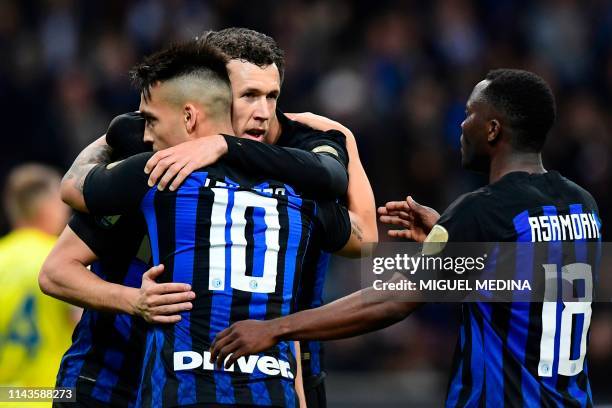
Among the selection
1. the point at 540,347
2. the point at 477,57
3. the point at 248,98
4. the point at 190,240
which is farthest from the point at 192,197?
the point at 477,57

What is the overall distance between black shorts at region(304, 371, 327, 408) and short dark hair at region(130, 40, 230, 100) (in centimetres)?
161

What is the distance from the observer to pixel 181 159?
154 inches

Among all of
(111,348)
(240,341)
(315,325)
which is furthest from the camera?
(111,348)

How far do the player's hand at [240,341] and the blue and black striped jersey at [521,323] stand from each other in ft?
2.55

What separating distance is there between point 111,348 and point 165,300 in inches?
32.5

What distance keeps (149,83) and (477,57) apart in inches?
357

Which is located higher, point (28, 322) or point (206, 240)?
point (28, 322)

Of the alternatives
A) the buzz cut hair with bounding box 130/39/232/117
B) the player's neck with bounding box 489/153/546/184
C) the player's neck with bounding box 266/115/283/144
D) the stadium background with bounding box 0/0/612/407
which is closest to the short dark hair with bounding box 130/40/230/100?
the buzz cut hair with bounding box 130/39/232/117

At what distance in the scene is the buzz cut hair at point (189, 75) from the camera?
412cm

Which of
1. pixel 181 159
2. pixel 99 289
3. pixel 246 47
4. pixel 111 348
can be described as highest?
pixel 246 47

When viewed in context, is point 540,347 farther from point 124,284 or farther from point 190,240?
point 124,284

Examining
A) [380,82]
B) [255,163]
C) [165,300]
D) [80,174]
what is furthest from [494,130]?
[380,82]

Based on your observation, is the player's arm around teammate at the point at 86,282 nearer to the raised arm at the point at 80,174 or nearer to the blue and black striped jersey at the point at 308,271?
the raised arm at the point at 80,174

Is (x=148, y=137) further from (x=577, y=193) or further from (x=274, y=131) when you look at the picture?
(x=577, y=193)
